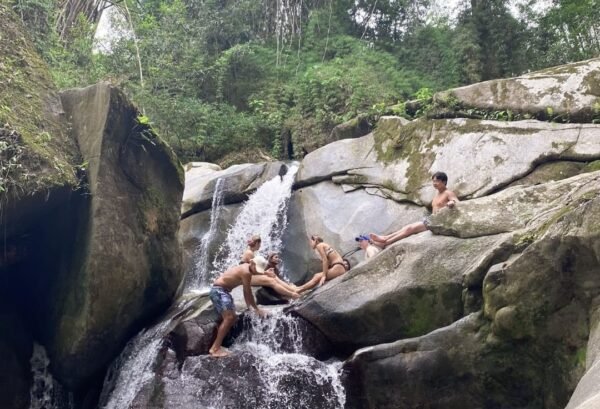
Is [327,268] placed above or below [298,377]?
above

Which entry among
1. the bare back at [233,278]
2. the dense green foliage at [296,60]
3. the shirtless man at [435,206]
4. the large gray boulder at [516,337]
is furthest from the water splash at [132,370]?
the dense green foliage at [296,60]

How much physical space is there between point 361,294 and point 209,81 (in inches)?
596

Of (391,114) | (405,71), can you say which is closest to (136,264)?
(391,114)

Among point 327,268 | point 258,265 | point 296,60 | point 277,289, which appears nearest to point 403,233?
point 327,268

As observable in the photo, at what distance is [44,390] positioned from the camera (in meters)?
8.88

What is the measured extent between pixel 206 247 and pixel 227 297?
5.03 meters

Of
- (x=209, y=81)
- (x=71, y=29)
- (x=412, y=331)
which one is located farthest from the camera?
(x=209, y=81)

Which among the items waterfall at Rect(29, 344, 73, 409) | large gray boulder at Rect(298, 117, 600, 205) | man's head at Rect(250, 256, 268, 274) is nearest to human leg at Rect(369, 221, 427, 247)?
man's head at Rect(250, 256, 268, 274)

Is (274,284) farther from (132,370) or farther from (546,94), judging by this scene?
(546,94)

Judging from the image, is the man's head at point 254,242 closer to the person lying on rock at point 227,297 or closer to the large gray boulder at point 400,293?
the person lying on rock at point 227,297

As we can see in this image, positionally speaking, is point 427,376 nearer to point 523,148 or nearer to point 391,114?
point 523,148

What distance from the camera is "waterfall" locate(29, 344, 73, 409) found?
8812 mm

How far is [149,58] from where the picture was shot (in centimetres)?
1883

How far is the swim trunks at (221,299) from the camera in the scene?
823cm
